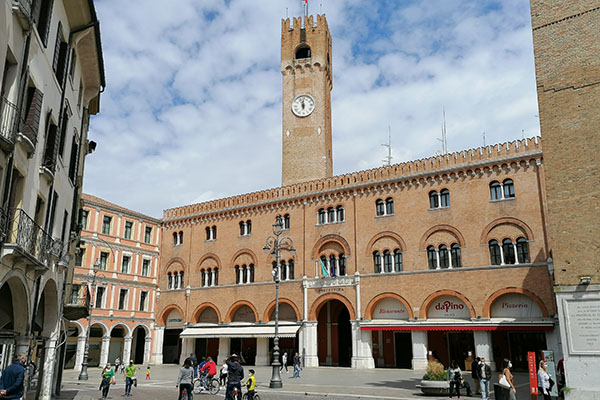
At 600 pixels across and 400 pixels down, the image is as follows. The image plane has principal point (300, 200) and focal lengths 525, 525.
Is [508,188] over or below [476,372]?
over

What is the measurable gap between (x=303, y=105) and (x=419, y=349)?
805 inches

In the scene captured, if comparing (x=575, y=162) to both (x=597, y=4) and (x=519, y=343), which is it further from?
(x=519, y=343)

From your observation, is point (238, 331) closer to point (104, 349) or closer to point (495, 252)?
point (104, 349)

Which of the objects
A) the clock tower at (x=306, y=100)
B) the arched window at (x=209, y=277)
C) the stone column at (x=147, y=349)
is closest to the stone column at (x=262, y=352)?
the arched window at (x=209, y=277)

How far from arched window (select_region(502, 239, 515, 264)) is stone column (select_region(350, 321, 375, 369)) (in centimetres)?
888

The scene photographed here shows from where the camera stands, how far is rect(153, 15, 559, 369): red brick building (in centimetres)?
2748

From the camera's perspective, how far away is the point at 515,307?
88.4 feet

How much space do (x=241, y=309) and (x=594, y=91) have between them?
27.1 metres

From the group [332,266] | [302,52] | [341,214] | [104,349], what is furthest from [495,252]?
[104,349]

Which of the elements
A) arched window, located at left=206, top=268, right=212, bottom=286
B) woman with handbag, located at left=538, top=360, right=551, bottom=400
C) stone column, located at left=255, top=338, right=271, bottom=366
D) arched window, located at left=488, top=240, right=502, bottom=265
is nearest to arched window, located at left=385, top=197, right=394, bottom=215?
arched window, located at left=488, top=240, right=502, bottom=265

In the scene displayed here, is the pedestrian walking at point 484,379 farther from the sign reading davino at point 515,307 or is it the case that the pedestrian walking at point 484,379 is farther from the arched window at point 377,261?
the arched window at point 377,261

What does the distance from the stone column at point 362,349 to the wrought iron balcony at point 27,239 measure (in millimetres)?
22056

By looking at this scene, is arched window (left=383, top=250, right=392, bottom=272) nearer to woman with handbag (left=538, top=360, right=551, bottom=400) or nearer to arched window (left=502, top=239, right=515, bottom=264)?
arched window (left=502, top=239, right=515, bottom=264)

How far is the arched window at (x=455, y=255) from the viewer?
28.9m
